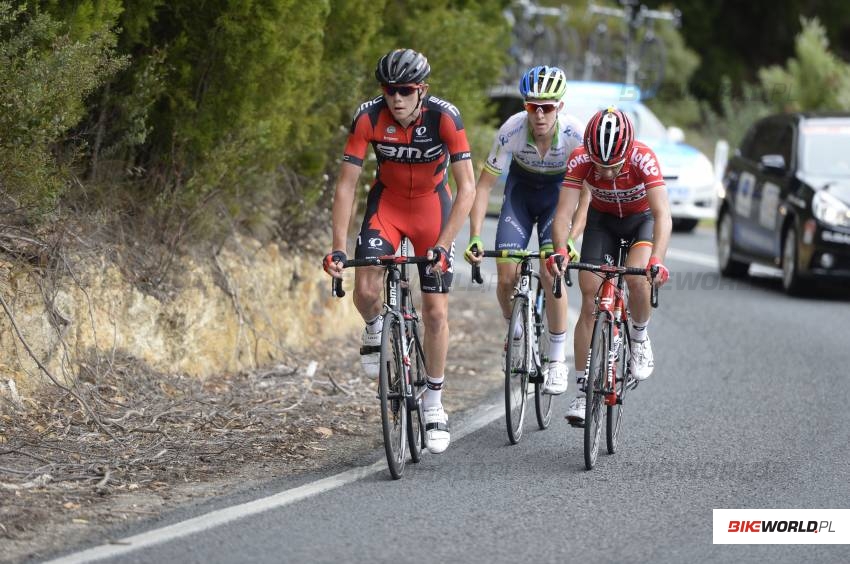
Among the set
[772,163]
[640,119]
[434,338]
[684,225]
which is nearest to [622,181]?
[434,338]

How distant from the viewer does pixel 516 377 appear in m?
8.66

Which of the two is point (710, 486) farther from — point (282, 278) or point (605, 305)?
point (282, 278)

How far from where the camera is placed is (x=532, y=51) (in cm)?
2767

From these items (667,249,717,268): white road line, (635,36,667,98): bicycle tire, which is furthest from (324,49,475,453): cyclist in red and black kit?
(635,36,667,98): bicycle tire

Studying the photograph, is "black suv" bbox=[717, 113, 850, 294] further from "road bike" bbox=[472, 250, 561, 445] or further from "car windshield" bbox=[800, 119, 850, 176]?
"road bike" bbox=[472, 250, 561, 445]

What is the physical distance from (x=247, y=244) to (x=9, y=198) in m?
3.04

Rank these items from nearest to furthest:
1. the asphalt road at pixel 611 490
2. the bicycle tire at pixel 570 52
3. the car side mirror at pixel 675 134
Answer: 1. the asphalt road at pixel 611 490
2. the car side mirror at pixel 675 134
3. the bicycle tire at pixel 570 52

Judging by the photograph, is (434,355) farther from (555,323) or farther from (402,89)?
(402,89)

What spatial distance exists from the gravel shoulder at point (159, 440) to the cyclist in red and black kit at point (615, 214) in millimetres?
1407

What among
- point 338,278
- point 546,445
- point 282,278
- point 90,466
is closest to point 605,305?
point 546,445

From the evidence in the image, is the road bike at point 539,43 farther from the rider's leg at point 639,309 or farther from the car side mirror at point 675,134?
the rider's leg at point 639,309

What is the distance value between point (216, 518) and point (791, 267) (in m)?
10.4

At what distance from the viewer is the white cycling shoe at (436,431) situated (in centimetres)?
779


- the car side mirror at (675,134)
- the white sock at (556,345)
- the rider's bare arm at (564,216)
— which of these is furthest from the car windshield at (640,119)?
the rider's bare arm at (564,216)
